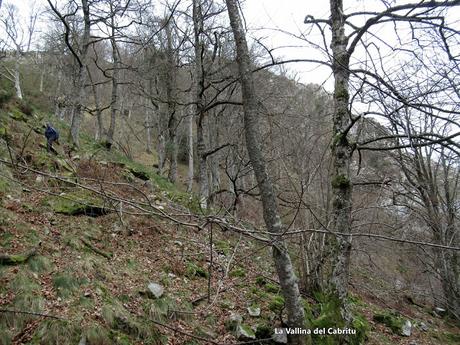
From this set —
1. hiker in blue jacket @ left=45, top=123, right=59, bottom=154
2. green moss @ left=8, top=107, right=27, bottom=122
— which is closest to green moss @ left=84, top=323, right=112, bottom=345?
hiker in blue jacket @ left=45, top=123, right=59, bottom=154

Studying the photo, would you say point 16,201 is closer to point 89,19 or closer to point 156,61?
point 89,19

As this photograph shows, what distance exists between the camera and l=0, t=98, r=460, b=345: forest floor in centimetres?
341

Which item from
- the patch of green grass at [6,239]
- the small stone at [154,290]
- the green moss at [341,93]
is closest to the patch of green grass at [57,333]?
the small stone at [154,290]

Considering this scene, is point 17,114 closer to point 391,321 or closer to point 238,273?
point 238,273

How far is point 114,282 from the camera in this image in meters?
4.45

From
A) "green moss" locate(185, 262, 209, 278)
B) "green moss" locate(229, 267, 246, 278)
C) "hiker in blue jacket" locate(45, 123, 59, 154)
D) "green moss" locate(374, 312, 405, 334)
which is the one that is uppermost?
"hiker in blue jacket" locate(45, 123, 59, 154)

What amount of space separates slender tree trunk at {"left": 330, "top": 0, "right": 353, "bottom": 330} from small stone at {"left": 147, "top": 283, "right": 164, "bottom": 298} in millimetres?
2268

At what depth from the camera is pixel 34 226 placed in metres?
4.91

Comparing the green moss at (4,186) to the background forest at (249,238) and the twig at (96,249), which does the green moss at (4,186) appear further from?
the twig at (96,249)

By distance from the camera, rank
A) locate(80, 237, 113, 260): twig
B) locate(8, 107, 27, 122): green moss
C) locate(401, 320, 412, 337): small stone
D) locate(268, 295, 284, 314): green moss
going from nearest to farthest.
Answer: locate(268, 295, 284, 314): green moss → locate(80, 237, 113, 260): twig → locate(401, 320, 412, 337): small stone → locate(8, 107, 27, 122): green moss

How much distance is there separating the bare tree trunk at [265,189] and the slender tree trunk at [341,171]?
Result: 0.64 metres

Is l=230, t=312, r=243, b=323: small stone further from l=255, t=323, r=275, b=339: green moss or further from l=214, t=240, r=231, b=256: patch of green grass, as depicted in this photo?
l=214, t=240, r=231, b=256: patch of green grass

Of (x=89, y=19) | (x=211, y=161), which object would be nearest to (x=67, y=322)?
(x=89, y=19)

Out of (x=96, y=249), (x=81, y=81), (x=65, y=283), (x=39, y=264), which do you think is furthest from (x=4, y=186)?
(x=81, y=81)
